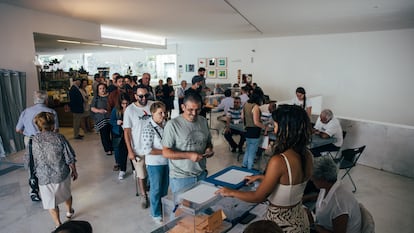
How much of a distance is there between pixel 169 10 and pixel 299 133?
4.56 meters

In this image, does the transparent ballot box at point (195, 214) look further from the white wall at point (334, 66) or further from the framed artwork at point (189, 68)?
the framed artwork at point (189, 68)

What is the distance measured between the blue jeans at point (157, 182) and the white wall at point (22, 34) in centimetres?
398

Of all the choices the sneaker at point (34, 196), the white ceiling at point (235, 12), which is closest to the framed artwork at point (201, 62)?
the white ceiling at point (235, 12)

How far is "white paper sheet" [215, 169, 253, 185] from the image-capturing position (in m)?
1.77

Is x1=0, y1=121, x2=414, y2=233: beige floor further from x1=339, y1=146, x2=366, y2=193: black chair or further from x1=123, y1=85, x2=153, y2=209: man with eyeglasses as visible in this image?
x1=123, y1=85, x2=153, y2=209: man with eyeglasses

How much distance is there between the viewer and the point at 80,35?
21.7 feet

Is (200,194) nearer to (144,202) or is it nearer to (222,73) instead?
(144,202)

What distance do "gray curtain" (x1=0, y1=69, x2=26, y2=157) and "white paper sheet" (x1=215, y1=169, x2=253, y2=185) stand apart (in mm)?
4722

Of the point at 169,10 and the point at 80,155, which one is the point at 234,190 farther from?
the point at 80,155

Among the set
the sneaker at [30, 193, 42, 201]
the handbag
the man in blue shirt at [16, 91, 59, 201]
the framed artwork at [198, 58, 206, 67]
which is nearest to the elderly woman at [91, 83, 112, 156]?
the man in blue shirt at [16, 91, 59, 201]

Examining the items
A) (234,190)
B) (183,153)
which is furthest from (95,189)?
(234,190)

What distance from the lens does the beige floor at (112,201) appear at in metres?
3.20

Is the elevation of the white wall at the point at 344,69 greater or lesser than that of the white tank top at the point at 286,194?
greater

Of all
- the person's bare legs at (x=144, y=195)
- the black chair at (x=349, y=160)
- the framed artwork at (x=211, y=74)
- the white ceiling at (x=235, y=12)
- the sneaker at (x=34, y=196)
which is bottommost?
the sneaker at (x=34, y=196)
